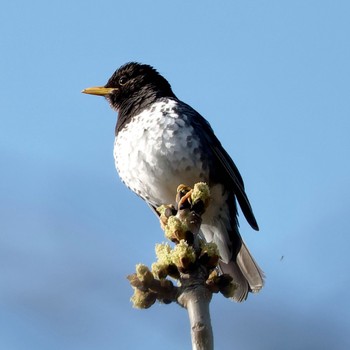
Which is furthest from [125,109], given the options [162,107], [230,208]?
[230,208]

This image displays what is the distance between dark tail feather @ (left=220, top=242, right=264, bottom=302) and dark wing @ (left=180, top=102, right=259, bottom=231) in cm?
30

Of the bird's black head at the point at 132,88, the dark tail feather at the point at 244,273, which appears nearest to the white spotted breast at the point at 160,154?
the bird's black head at the point at 132,88

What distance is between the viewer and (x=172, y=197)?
21.7ft

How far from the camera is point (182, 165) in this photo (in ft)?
21.0

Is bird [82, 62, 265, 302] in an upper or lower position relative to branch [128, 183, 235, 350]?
upper

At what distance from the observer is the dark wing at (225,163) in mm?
6637

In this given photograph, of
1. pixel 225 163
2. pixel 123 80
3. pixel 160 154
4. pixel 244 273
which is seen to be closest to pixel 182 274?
pixel 160 154

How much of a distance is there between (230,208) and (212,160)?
45 cm

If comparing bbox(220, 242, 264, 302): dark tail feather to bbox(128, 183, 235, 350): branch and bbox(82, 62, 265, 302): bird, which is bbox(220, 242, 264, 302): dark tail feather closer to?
bbox(82, 62, 265, 302): bird

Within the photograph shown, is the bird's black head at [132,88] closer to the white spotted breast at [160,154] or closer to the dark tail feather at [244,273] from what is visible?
the white spotted breast at [160,154]

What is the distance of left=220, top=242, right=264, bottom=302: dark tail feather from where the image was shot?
251 inches

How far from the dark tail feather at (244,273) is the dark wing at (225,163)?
11.7 inches

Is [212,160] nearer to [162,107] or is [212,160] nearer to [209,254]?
[162,107]

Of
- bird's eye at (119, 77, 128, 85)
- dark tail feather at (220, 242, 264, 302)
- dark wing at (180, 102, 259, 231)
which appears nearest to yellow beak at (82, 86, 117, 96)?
bird's eye at (119, 77, 128, 85)
